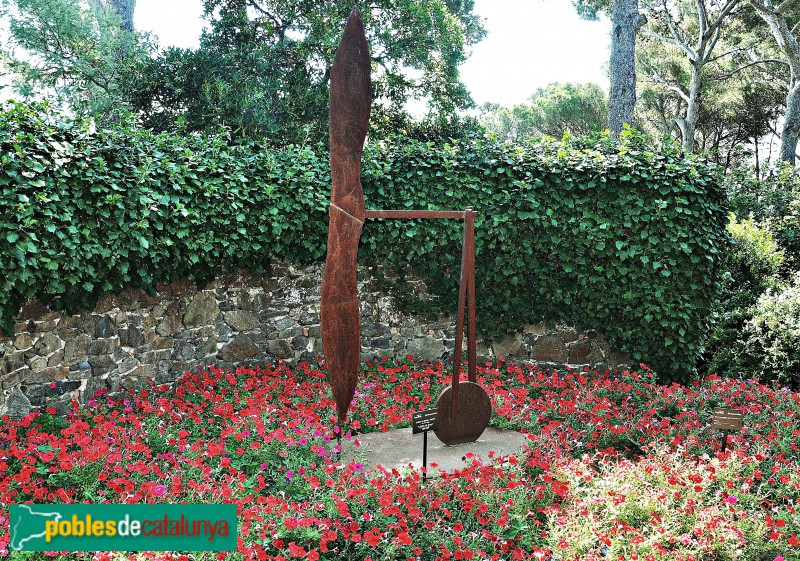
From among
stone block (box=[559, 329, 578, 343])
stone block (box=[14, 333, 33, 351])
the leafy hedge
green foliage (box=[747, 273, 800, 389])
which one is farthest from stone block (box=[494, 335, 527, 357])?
stone block (box=[14, 333, 33, 351])

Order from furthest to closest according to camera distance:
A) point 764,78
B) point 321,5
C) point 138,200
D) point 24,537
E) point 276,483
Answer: point 764,78 < point 321,5 < point 138,200 < point 276,483 < point 24,537

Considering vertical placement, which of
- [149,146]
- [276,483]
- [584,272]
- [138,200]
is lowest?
[276,483]

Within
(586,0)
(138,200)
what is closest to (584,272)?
(138,200)

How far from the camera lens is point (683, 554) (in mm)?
2793

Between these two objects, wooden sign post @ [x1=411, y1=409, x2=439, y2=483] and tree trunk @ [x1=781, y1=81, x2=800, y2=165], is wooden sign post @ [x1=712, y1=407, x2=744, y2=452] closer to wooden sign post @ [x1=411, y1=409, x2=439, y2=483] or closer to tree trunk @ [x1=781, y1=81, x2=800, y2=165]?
wooden sign post @ [x1=411, y1=409, x2=439, y2=483]

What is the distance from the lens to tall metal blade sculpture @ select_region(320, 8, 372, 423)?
153 inches

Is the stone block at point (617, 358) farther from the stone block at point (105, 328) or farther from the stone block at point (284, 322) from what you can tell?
the stone block at point (105, 328)

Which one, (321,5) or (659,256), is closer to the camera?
(659,256)

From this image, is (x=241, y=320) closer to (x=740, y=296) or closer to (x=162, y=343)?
(x=162, y=343)

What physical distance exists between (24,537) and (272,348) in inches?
140

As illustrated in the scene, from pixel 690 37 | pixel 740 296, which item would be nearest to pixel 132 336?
pixel 740 296

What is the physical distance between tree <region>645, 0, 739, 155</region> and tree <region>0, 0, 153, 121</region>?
12.2 m

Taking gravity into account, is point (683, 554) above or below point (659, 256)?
below

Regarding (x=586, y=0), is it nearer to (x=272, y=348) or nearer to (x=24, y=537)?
(x=272, y=348)
